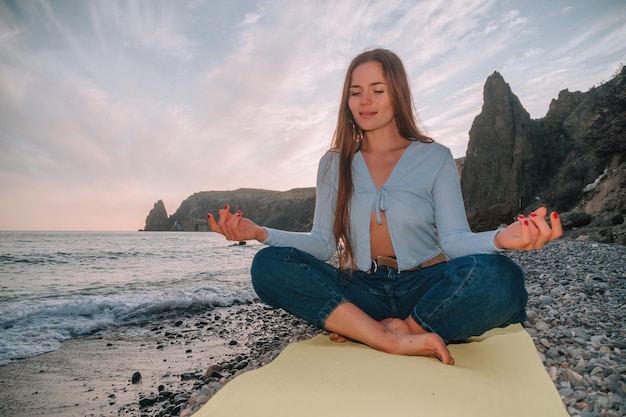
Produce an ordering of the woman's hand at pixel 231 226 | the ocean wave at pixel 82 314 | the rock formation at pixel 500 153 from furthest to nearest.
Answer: the rock formation at pixel 500 153
the ocean wave at pixel 82 314
the woman's hand at pixel 231 226

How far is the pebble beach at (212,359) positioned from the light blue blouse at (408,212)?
35.9 inches

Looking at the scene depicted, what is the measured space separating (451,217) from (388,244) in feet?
1.45

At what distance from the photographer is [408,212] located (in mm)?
2445

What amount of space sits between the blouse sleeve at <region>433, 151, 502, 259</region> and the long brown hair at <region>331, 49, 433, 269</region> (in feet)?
1.30

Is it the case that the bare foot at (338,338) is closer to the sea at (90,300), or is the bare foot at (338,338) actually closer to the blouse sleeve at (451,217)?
the blouse sleeve at (451,217)

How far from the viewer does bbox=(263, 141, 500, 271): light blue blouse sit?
7.94ft

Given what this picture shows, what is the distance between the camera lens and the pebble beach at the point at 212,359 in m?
1.97

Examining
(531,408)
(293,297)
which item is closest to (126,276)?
(293,297)

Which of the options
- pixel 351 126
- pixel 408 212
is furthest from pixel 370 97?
pixel 408 212

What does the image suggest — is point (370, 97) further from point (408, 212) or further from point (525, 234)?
point (525, 234)

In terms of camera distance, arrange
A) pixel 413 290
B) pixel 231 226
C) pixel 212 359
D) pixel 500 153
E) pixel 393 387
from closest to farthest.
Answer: pixel 393 387 → pixel 231 226 → pixel 413 290 → pixel 212 359 → pixel 500 153

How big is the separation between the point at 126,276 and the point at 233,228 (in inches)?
394

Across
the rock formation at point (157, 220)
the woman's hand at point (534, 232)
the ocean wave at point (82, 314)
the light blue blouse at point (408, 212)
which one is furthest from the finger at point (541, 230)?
the rock formation at point (157, 220)

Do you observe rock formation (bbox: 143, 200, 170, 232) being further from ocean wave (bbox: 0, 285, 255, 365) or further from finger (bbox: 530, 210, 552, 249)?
finger (bbox: 530, 210, 552, 249)
